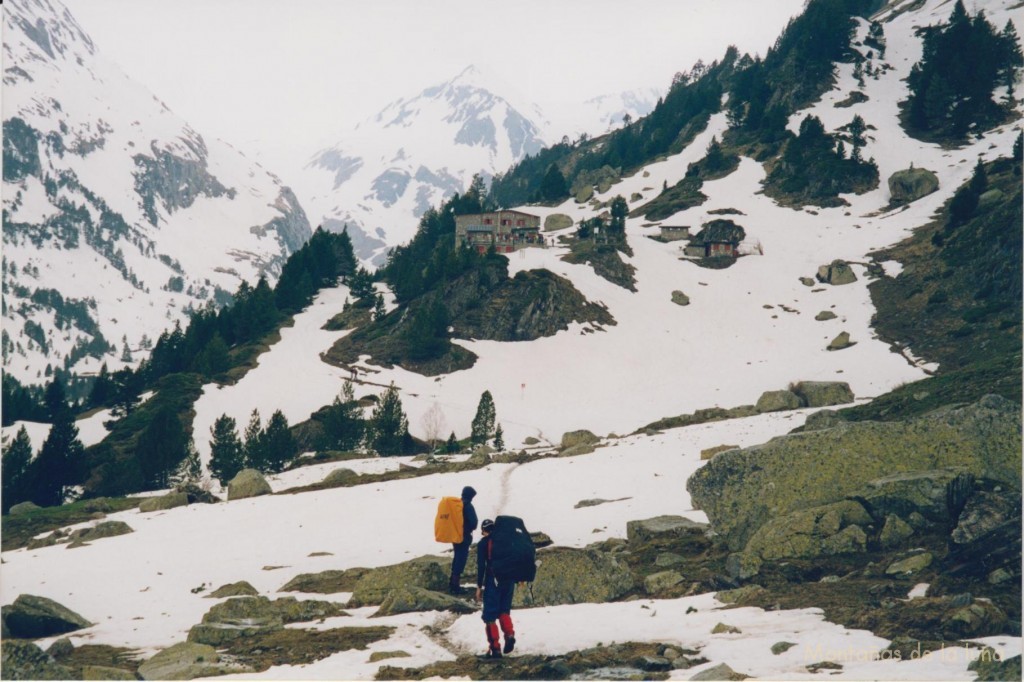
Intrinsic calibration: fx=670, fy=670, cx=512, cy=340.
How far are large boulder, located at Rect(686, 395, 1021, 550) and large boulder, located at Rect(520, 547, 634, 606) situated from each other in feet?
12.0

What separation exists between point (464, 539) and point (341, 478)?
30.0 m

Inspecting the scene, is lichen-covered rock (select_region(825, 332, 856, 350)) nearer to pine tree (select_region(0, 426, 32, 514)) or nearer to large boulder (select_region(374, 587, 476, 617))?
large boulder (select_region(374, 587, 476, 617))

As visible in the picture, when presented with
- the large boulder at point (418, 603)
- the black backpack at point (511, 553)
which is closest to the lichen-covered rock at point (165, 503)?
the large boulder at point (418, 603)

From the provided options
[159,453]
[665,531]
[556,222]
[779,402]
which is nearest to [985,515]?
[665,531]

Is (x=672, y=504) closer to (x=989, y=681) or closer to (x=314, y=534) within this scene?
(x=314, y=534)

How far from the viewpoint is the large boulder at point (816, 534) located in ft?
50.7

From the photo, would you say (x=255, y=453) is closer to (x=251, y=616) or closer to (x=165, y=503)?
(x=165, y=503)

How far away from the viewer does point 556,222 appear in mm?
147625

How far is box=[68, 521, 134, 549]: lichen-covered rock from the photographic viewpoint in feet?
105

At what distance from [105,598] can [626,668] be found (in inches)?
732

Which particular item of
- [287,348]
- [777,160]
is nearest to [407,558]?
[287,348]

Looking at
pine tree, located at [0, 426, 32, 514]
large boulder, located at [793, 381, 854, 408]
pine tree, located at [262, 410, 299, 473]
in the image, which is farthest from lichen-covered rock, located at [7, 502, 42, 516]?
large boulder, located at [793, 381, 854, 408]

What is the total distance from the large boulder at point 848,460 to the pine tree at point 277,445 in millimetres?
48346

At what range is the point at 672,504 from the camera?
2569cm
